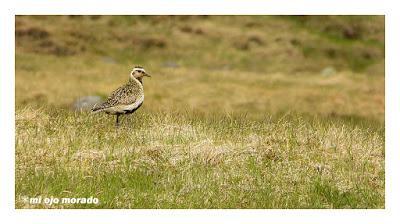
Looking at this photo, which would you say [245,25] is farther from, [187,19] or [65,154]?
[65,154]

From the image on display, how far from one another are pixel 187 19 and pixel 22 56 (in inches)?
965

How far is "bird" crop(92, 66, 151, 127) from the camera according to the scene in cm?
1527

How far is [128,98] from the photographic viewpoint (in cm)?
1527

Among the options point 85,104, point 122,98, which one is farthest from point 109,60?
point 122,98

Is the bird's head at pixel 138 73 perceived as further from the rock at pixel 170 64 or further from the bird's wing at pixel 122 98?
the rock at pixel 170 64

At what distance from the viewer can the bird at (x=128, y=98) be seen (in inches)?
601

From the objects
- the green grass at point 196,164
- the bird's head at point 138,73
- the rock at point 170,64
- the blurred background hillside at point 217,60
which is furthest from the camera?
the rock at point 170,64

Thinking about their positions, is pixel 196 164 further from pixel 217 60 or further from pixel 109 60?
pixel 217 60

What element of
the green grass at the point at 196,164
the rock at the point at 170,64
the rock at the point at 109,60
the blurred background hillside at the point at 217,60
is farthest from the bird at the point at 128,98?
the rock at the point at 170,64

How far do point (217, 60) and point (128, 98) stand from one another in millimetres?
48896

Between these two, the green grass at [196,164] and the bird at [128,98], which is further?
the bird at [128,98]

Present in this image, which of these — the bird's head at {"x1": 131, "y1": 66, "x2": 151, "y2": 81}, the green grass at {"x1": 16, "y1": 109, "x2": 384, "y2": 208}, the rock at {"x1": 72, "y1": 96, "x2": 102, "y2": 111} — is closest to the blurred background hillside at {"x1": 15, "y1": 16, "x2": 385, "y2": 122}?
the rock at {"x1": 72, "y1": 96, "x2": 102, "y2": 111}

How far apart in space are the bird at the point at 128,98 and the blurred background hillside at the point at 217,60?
74.5 feet
